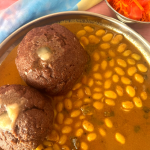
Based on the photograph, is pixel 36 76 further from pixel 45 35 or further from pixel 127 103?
pixel 127 103

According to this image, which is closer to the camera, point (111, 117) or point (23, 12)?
point (111, 117)

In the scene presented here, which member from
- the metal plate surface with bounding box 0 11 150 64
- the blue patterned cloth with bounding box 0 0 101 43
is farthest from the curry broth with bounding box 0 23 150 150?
the blue patterned cloth with bounding box 0 0 101 43

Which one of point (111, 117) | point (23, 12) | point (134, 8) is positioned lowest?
point (111, 117)

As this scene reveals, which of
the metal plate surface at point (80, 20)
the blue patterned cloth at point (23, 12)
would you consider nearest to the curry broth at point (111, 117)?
the metal plate surface at point (80, 20)

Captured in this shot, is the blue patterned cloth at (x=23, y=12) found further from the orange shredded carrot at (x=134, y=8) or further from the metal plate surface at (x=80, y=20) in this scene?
the orange shredded carrot at (x=134, y=8)

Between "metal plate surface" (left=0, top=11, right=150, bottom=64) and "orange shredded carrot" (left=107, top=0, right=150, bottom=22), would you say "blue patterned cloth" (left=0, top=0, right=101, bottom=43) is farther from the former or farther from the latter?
"orange shredded carrot" (left=107, top=0, right=150, bottom=22)

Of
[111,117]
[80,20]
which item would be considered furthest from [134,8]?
[111,117]

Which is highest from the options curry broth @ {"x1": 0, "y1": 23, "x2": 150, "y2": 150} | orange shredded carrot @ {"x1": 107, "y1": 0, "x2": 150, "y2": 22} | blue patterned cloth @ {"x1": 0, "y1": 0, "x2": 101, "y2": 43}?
blue patterned cloth @ {"x1": 0, "y1": 0, "x2": 101, "y2": 43}

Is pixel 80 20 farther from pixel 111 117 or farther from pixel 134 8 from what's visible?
pixel 111 117
